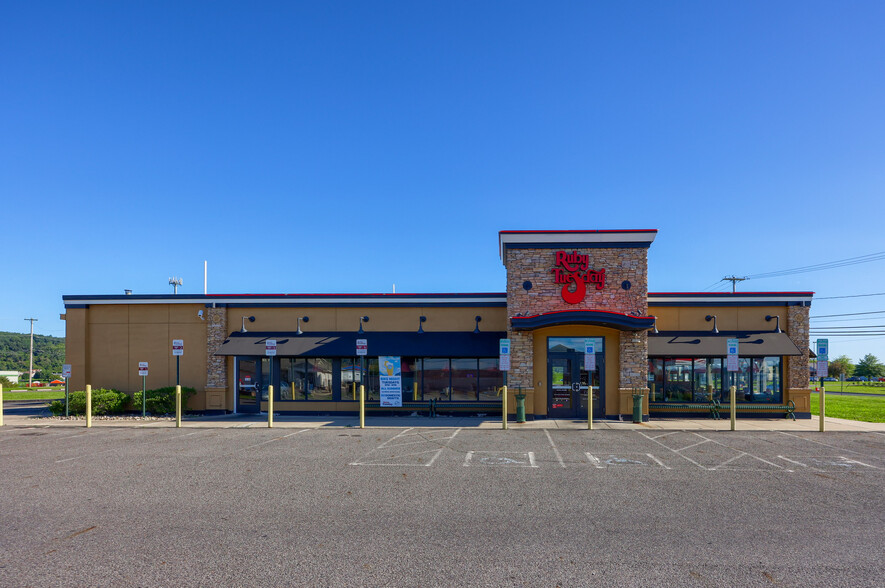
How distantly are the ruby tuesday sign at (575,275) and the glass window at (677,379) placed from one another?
4.72 m

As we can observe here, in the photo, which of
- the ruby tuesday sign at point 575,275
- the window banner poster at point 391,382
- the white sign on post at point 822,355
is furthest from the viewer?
the window banner poster at point 391,382

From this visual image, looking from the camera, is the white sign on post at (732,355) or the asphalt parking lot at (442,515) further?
the white sign on post at (732,355)

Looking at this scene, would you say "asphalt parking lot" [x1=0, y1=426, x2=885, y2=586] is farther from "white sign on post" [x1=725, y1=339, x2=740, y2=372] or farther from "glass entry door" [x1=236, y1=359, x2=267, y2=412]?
"glass entry door" [x1=236, y1=359, x2=267, y2=412]

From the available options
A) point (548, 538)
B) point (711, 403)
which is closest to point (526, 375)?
point (711, 403)

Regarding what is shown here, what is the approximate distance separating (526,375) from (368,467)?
369 inches

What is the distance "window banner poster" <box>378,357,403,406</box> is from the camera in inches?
795

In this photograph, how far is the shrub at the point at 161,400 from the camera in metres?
20.2

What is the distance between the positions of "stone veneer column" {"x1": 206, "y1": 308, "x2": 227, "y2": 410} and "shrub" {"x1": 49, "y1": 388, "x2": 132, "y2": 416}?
3.38 metres

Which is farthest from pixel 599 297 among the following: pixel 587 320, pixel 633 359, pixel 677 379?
pixel 677 379

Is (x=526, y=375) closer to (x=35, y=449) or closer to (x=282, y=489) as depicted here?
(x=282, y=489)

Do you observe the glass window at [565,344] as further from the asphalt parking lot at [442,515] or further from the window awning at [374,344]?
the asphalt parking lot at [442,515]

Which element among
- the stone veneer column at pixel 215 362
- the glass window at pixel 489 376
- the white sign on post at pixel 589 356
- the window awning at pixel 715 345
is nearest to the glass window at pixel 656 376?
the window awning at pixel 715 345

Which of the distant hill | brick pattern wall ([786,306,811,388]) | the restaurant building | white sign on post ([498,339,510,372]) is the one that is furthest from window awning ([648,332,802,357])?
the distant hill

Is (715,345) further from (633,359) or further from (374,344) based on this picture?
(374,344)
